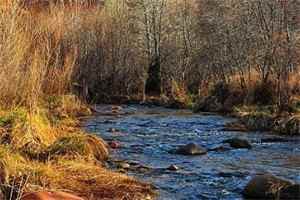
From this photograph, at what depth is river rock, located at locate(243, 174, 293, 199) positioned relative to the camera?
397 inches

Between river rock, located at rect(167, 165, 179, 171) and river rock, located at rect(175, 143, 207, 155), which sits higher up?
river rock, located at rect(175, 143, 207, 155)

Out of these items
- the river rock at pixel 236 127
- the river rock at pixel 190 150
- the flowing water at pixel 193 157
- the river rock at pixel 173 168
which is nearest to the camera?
the flowing water at pixel 193 157

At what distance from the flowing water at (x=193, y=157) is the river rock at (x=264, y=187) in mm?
221

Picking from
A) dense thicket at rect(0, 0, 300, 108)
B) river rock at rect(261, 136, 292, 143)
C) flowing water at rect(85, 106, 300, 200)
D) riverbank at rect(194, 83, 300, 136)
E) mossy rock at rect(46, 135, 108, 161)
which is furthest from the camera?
dense thicket at rect(0, 0, 300, 108)

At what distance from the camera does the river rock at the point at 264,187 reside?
10094mm

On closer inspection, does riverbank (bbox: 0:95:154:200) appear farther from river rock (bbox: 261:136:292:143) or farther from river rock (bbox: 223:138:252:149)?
river rock (bbox: 261:136:292:143)

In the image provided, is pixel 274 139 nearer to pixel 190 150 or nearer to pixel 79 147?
pixel 190 150

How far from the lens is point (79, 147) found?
42.1 feet

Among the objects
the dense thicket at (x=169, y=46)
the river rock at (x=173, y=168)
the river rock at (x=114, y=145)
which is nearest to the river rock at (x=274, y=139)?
the river rock at (x=114, y=145)

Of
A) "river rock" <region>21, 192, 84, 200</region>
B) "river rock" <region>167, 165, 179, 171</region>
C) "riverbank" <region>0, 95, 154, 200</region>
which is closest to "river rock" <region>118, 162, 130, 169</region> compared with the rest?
"riverbank" <region>0, 95, 154, 200</region>

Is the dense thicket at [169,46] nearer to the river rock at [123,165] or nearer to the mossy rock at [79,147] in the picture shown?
the mossy rock at [79,147]

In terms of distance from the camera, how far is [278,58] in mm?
25141

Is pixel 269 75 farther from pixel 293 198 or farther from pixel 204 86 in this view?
pixel 293 198

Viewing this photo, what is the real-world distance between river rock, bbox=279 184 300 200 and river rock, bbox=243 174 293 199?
7 centimetres
